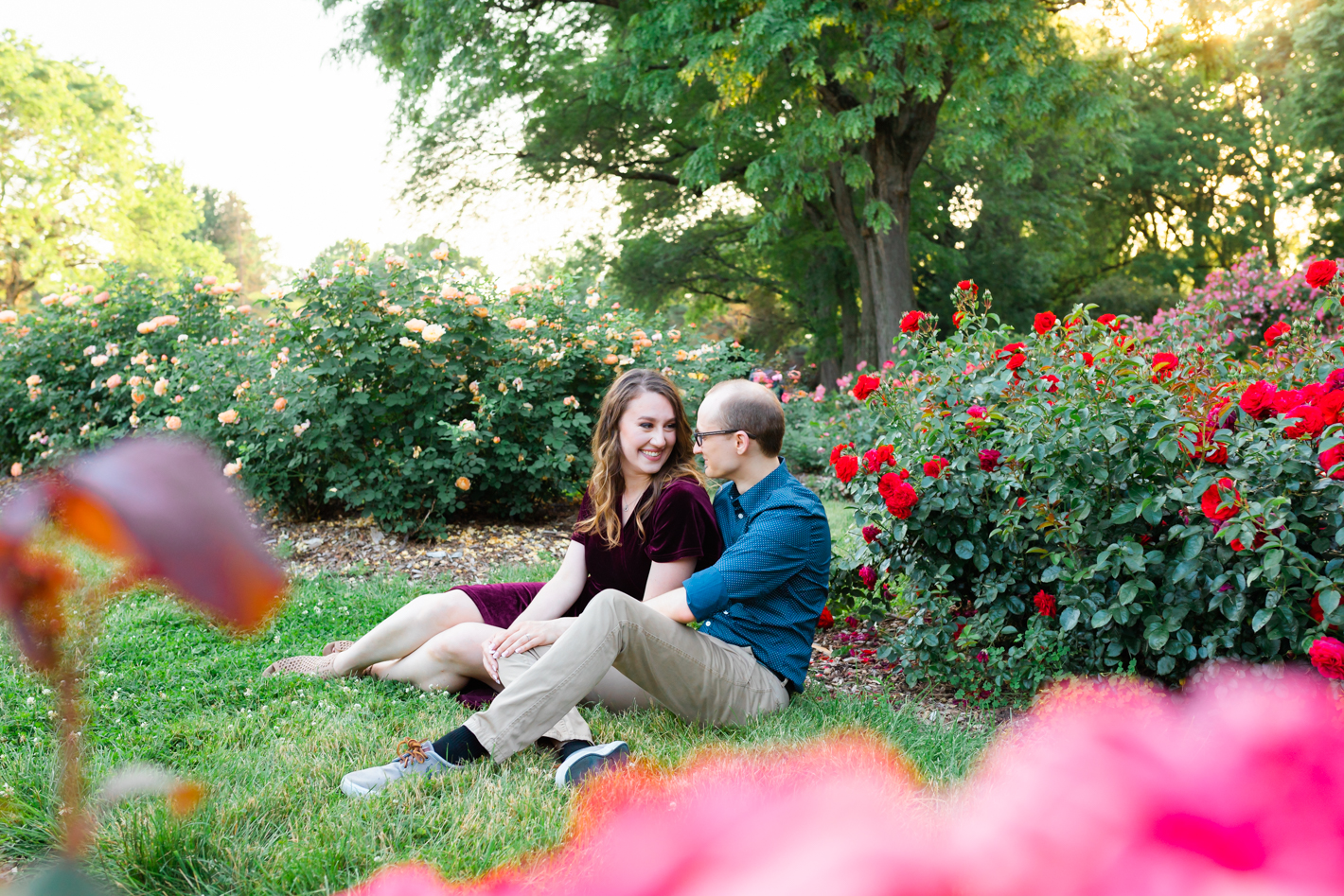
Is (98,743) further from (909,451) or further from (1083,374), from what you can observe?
(1083,374)

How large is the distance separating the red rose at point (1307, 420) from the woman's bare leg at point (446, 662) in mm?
2612

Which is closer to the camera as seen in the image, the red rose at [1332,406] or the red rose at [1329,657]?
the red rose at [1329,657]

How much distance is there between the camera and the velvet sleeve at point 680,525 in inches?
134

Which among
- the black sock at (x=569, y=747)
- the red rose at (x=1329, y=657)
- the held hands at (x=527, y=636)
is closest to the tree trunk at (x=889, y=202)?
the held hands at (x=527, y=636)

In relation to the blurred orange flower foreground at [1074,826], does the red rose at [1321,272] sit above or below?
above

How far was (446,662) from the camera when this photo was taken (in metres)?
3.55

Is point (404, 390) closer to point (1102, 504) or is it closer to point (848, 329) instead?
point (1102, 504)

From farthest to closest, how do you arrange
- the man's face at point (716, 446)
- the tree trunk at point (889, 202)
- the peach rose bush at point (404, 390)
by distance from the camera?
the tree trunk at point (889, 202) → the peach rose bush at point (404, 390) → the man's face at point (716, 446)

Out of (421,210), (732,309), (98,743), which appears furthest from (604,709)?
(732,309)

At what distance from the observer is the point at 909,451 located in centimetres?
359

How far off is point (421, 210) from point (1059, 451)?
1569cm

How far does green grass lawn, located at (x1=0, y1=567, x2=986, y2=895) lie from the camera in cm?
209

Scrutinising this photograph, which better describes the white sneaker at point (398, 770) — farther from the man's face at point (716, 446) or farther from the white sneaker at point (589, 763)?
the man's face at point (716, 446)

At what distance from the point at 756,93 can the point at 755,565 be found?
954 centimetres
